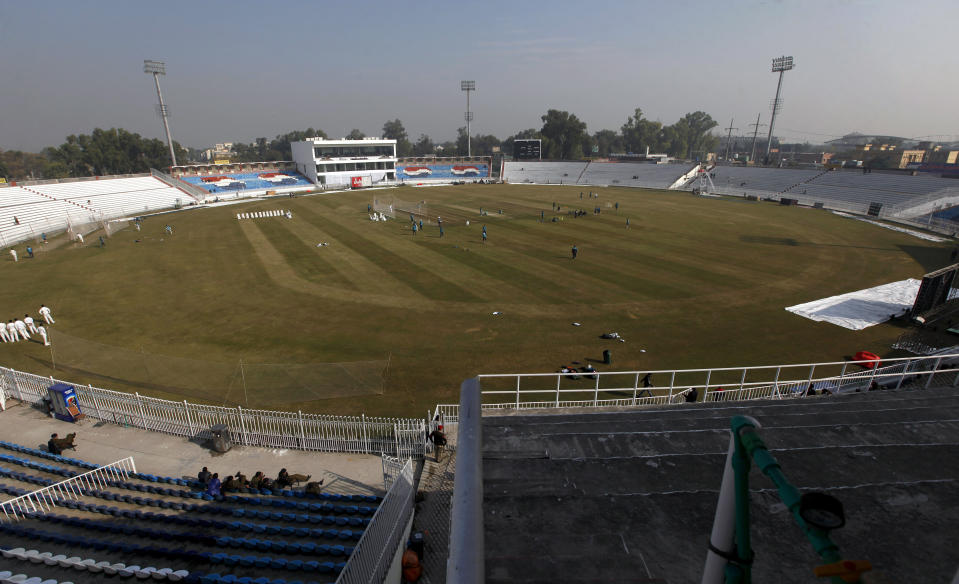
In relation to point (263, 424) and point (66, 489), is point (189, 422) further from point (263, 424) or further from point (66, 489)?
point (66, 489)

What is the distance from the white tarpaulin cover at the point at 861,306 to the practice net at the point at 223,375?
2207 centimetres

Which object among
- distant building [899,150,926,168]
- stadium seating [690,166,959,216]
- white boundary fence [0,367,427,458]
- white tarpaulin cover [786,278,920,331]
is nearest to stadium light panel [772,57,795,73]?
stadium seating [690,166,959,216]

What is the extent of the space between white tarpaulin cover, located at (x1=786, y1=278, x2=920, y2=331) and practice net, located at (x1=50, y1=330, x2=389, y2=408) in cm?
2207

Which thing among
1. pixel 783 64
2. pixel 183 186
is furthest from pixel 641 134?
pixel 183 186

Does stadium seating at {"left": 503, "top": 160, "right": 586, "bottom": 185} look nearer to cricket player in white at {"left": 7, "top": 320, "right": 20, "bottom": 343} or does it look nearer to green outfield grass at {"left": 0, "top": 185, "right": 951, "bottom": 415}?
green outfield grass at {"left": 0, "top": 185, "right": 951, "bottom": 415}

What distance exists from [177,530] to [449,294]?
691 inches

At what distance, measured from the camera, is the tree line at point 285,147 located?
93250 millimetres

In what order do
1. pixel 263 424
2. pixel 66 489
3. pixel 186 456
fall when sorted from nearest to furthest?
pixel 66 489 → pixel 186 456 → pixel 263 424

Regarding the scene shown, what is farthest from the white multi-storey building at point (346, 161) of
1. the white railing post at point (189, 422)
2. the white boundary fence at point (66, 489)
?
the white boundary fence at point (66, 489)

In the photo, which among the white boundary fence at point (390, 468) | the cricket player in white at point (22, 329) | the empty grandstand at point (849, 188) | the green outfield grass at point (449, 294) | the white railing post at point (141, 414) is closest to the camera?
the white boundary fence at point (390, 468)

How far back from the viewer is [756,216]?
52.3 meters

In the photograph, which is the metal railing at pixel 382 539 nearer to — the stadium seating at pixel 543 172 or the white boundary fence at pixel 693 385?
the white boundary fence at pixel 693 385

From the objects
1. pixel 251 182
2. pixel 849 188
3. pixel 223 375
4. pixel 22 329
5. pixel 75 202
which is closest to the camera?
pixel 223 375

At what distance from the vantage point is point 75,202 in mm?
56531
